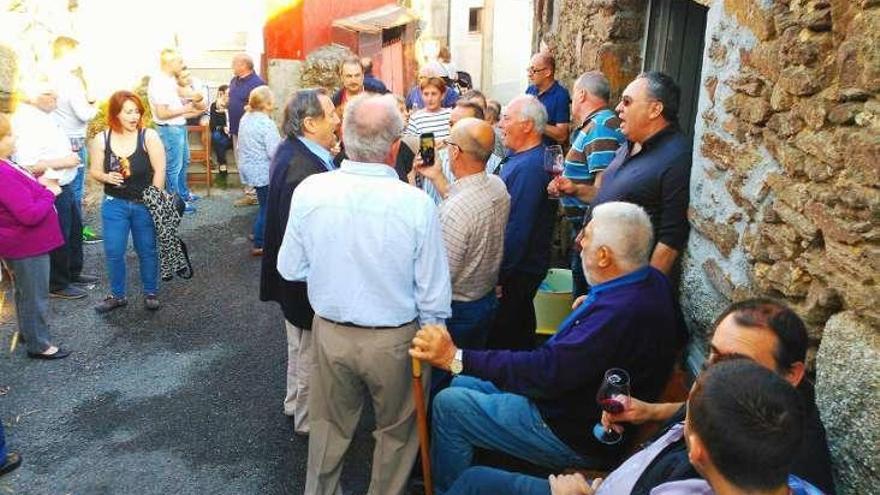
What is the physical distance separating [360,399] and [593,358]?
111 centimetres

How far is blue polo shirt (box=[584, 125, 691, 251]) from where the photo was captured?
3480 mm

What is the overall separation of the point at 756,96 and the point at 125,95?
A: 14.4 ft

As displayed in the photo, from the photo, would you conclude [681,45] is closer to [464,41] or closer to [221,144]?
[221,144]

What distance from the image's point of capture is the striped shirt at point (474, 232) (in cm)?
351

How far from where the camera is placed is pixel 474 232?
3.52 m

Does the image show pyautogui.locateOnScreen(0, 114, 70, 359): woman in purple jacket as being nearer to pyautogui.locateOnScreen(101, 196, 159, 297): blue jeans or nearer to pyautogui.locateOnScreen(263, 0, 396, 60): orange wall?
pyautogui.locateOnScreen(101, 196, 159, 297): blue jeans

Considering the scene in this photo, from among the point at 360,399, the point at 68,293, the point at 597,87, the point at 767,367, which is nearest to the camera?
the point at 767,367

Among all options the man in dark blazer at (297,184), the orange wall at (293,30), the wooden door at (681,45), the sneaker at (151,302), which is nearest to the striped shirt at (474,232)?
the man in dark blazer at (297,184)

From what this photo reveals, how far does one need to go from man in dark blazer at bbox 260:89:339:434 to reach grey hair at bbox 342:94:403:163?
2.81ft

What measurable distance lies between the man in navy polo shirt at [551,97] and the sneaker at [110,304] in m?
3.96

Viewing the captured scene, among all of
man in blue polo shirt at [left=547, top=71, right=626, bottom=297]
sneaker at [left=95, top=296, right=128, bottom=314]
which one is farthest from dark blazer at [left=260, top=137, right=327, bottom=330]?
sneaker at [left=95, top=296, right=128, bottom=314]

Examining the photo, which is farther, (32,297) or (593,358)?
(32,297)

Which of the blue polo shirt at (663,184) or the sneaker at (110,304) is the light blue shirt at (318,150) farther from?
the sneaker at (110,304)

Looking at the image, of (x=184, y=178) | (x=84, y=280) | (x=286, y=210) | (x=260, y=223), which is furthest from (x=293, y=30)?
(x=286, y=210)
